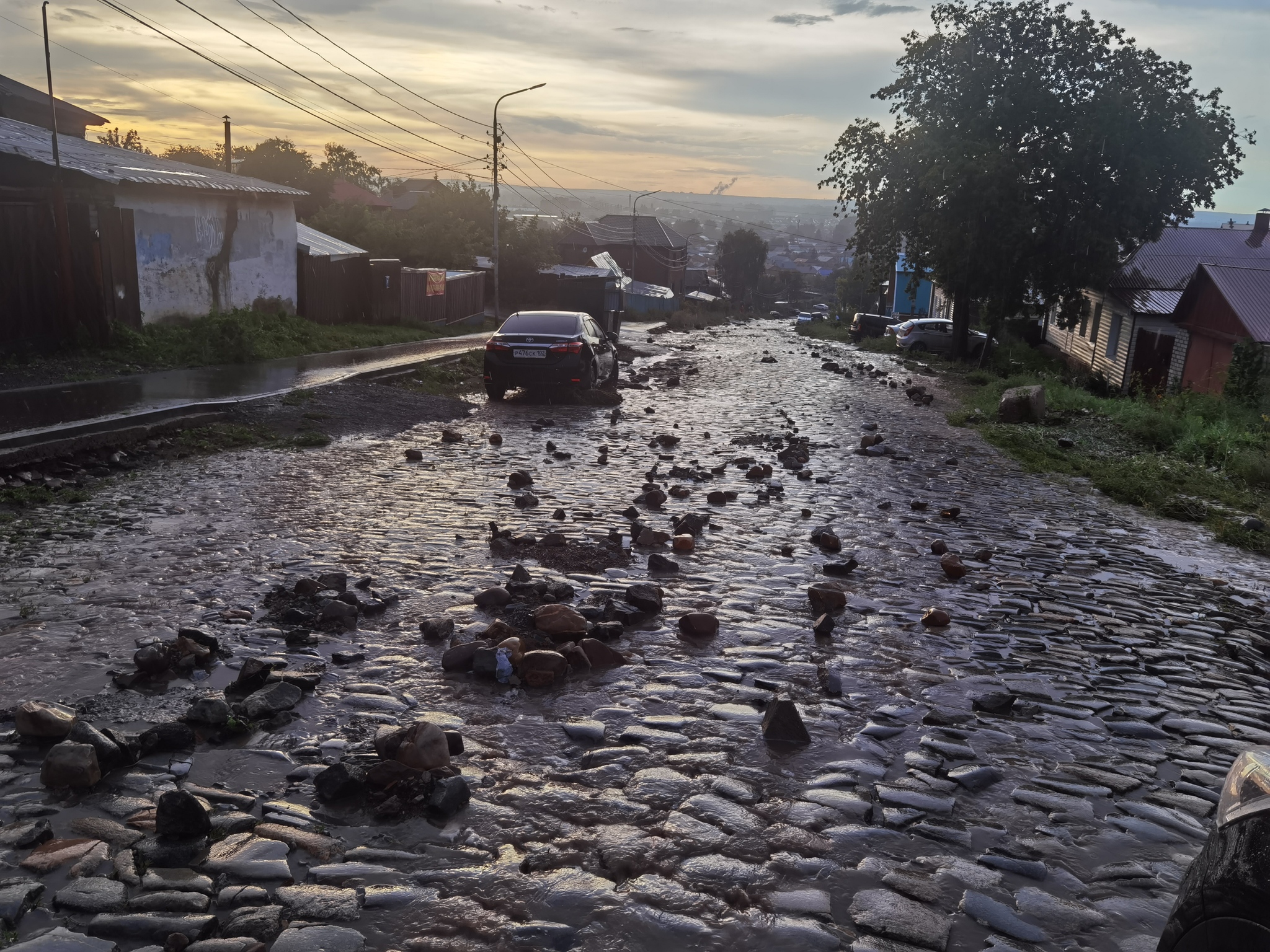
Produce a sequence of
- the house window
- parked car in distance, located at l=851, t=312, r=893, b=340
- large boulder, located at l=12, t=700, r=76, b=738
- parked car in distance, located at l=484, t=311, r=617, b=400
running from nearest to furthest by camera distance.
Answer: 1. large boulder, located at l=12, t=700, r=76, b=738
2. parked car in distance, located at l=484, t=311, r=617, b=400
3. the house window
4. parked car in distance, located at l=851, t=312, r=893, b=340

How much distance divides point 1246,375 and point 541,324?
15.3m

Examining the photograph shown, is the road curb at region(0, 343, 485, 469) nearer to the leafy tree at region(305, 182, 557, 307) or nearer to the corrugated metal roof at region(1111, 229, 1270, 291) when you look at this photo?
the leafy tree at region(305, 182, 557, 307)

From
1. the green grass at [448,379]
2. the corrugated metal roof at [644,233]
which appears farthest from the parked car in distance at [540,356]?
the corrugated metal roof at [644,233]

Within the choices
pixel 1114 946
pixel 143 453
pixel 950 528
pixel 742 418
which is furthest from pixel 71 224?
pixel 1114 946

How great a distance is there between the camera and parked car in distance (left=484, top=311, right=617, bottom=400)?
16.9m

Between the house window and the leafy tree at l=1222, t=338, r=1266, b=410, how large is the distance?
13.6m

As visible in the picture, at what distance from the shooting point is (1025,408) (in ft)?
60.7

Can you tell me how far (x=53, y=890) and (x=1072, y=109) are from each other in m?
34.8

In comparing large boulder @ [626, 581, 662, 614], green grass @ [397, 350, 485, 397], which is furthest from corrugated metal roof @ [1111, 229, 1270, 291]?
large boulder @ [626, 581, 662, 614]

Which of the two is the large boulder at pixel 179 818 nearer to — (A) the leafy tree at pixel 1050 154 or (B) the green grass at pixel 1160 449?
(B) the green grass at pixel 1160 449

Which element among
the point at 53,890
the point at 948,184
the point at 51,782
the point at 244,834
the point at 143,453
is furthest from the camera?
the point at 948,184

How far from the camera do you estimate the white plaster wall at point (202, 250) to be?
19.7 metres

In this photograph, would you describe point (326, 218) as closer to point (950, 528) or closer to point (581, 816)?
point (950, 528)

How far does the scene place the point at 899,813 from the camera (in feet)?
13.1
